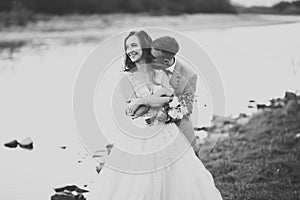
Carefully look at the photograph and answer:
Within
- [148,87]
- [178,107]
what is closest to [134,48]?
[148,87]

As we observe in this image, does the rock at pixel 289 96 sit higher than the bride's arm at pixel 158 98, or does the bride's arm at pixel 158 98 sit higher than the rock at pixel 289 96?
the rock at pixel 289 96

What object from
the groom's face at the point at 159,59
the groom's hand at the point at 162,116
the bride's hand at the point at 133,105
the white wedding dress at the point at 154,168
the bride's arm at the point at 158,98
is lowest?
the white wedding dress at the point at 154,168

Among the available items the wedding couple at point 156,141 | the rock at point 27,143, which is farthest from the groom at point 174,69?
the rock at point 27,143

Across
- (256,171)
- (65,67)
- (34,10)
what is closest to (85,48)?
(65,67)

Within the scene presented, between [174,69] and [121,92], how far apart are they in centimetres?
21

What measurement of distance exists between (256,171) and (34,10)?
1.23 meters

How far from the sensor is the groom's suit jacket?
198 cm

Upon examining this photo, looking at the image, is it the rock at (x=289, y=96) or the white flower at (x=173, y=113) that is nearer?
the white flower at (x=173, y=113)

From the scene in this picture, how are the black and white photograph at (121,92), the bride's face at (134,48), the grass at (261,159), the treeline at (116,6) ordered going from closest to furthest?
the bride's face at (134,48)
the black and white photograph at (121,92)
the treeline at (116,6)
the grass at (261,159)

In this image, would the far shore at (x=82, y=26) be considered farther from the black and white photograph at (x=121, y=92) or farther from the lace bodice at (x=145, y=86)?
the lace bodice at (x=145, y=86)

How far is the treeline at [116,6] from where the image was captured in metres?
2.43

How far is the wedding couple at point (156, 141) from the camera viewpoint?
195cm

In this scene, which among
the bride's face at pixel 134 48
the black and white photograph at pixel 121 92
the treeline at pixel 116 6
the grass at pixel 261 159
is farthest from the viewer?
the grass at pixel 261 159

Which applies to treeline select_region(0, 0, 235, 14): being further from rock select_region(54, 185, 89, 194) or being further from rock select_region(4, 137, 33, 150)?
rock select_region(54, 185, 89, 194)
